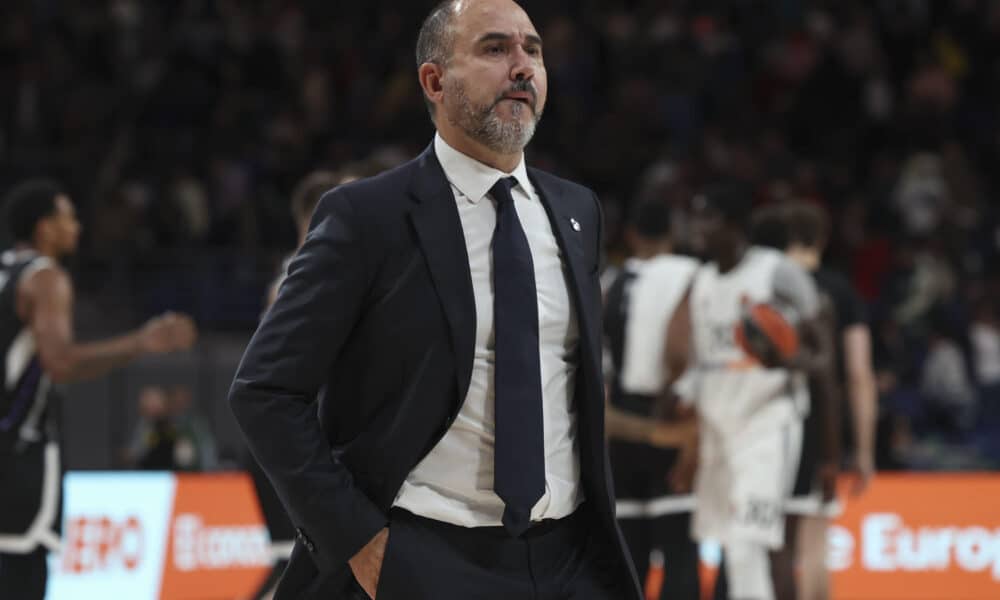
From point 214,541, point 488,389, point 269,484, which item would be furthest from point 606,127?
point 488,389

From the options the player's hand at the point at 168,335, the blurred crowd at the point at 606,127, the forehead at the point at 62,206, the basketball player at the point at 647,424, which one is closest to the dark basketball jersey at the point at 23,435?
the forehead at the point at 62,206

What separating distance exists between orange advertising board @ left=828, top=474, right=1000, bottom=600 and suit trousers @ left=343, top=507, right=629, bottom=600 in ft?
21.8

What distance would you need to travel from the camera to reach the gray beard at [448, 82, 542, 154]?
3.23 meters

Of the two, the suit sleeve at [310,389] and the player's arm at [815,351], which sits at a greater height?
the suit sleeve at [310,389]

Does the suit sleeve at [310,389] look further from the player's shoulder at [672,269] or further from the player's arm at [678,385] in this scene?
the player's shoulder at [672,269]

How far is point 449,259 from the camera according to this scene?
3.15m

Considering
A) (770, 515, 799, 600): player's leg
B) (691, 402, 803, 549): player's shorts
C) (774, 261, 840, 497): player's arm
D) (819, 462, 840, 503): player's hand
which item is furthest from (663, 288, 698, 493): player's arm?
(819, 462, 840, 503): player's hand

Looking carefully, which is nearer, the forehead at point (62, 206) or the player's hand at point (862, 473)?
the forehead at point (62, 206)

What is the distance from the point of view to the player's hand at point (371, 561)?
3.05 meters

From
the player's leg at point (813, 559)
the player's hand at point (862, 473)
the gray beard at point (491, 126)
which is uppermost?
the gray beard at point (491, 126)

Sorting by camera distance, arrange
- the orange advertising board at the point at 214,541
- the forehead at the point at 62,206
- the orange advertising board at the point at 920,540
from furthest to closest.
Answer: the orange advertising board at the point at 920,540, the orange advertising board at the point at 214,541, the forehead at the point at 62,206

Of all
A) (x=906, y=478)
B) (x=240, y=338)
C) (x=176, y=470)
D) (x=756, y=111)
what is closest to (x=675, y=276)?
(x=906, y=478)

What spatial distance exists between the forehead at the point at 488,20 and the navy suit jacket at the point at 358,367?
34cm

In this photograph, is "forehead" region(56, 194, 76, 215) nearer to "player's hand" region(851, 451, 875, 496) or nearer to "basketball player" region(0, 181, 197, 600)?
"basketball player" region(0, 181, 197, 600)
